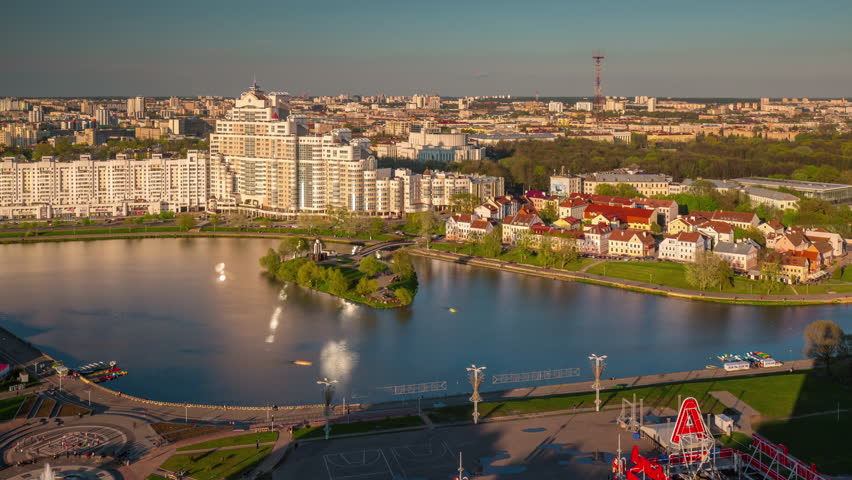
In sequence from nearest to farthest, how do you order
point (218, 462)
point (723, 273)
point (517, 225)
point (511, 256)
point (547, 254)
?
point (218, 462), point (723, 273), point (547, 254), point (511, 256), point (517, 225)

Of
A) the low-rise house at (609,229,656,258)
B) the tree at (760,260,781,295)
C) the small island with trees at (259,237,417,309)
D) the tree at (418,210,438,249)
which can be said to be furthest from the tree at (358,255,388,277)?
the tree at (760,260,781,295)

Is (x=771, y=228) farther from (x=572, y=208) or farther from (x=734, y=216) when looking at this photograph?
(x=572, y=208)

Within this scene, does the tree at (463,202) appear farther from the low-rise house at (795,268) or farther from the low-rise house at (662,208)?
the low-rise house at (795,268)

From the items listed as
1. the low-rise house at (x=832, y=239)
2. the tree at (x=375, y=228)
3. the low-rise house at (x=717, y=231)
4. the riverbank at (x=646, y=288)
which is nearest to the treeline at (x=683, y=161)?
the tree at (x=375, y=228)

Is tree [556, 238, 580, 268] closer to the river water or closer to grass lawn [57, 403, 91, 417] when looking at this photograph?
the river water

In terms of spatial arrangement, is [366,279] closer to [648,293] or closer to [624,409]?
[648,293]

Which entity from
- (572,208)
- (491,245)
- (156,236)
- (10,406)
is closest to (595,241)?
(491,245)
